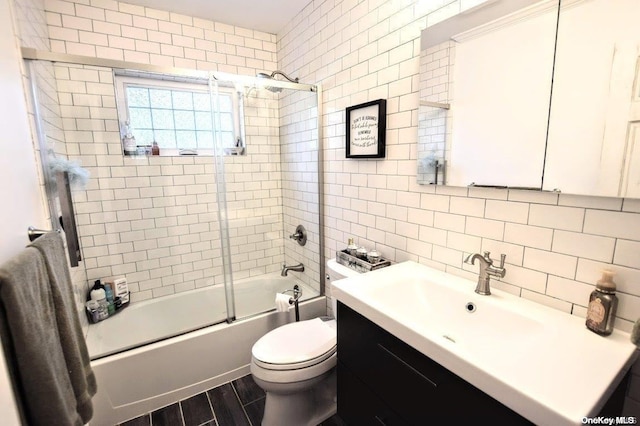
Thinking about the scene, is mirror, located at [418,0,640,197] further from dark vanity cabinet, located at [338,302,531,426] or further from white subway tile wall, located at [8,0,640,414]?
dark vanity cabinet, located at [338,302,531,426]

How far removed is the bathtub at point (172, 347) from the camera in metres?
1.77

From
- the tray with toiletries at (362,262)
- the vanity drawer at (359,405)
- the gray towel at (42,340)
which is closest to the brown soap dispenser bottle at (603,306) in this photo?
the vanity drawer at (359,405)

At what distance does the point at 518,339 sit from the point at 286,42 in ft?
9.13

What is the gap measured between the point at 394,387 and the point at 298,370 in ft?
1.98

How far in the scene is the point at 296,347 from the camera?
1.65 m

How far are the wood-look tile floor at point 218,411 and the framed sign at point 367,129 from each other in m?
1.65

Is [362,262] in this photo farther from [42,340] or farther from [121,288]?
[121,288]

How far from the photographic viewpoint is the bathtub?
177 centimetres

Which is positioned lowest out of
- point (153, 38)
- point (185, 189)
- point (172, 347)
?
point (172, 347)

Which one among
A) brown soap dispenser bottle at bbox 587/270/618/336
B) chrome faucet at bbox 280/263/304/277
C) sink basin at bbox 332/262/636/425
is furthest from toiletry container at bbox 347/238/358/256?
brown soap dispenser bottle at bbox 587/270/618/336

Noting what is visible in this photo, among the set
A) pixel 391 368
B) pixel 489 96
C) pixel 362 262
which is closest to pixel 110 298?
pixel 362 262

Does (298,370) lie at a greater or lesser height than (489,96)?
lesser

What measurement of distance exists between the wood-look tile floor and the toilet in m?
0.13

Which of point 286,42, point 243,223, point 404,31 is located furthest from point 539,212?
point 286,42
